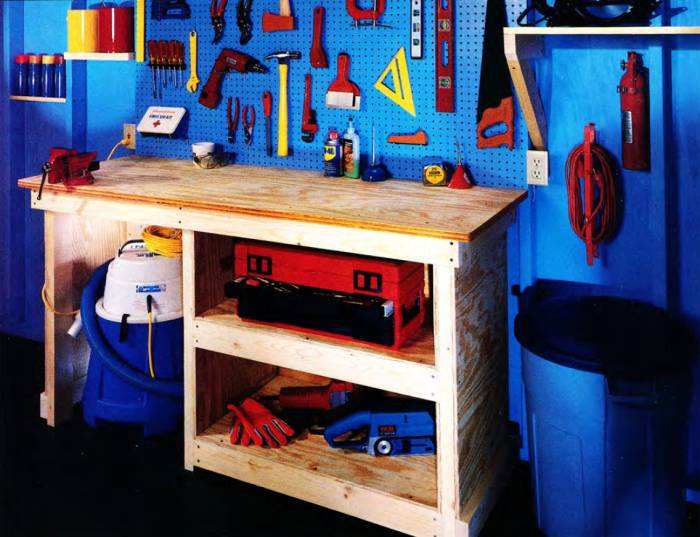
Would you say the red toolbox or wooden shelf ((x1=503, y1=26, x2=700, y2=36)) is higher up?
wooden shelf ((x1=503, y1=26, x2=700, y2=36))

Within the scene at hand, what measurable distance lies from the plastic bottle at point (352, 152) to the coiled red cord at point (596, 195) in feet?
2.46

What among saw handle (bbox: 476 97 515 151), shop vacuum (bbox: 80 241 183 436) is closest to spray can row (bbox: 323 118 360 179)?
saw handle (bbox: 476 97 515 151)

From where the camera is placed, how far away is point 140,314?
2643 mm

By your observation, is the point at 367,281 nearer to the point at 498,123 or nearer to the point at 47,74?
the point at 498,123

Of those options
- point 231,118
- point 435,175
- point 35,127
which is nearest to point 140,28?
point 231,118

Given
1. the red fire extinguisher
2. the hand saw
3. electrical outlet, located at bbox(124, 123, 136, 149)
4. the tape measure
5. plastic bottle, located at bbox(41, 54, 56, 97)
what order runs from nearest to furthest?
1. the red fire extinguisher
2. the hand saw
3. the tape measure
4. electrical outlet, located at bbox(124, 123, 136, 149)
5. plastic bottle, located at bbox(41, 54, 56, 97)

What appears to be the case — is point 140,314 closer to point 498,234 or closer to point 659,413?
point 498,234

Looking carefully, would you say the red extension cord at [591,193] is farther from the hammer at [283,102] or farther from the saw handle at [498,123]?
the hammer at [283,102]

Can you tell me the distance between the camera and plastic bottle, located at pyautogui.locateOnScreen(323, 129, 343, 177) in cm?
260

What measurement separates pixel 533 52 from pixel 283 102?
996 millimetres

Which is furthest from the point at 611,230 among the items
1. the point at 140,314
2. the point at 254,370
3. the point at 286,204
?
the point at 140,314

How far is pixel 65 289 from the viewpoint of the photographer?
2.78 meters

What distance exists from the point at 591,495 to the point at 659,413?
306 mm

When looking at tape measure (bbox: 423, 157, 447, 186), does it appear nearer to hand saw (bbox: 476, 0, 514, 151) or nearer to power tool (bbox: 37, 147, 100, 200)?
hand saw (bbox: 476, 0, 514, 151)
